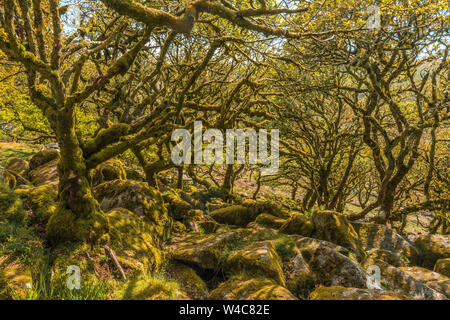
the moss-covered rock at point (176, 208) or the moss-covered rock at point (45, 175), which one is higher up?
the moss-covered rock at point (45, 175)

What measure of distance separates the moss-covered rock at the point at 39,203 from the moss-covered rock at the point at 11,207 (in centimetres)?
31

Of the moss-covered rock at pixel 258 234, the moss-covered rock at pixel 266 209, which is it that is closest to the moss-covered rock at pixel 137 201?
the moss-covered rock at pixel 258 234

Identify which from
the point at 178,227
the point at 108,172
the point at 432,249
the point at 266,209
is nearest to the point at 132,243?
the point at 178,227

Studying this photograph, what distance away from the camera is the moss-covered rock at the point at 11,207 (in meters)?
5.48

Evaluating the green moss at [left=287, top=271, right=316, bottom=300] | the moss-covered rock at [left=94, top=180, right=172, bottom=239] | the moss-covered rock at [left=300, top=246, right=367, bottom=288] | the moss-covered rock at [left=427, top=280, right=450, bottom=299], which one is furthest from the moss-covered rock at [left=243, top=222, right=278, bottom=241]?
the moss-covered rock at [left=427, top=280, right=450, bottom=299]

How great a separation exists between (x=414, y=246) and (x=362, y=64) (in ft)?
27.6

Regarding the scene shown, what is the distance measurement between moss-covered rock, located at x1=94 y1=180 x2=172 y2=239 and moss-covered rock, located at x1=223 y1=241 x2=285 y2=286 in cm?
→ 313

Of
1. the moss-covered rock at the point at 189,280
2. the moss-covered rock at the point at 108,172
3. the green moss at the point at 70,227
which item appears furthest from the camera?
the moss-covered rock at the point at 108,172

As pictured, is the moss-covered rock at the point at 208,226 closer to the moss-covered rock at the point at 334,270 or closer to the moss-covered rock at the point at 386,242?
the moss-covered rock at the point at 334,270

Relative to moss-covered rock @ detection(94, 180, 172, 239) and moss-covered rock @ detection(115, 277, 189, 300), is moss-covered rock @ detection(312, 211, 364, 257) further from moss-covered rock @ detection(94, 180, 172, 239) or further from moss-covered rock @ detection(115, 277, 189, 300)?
moss-covered rock @ detection(115, 277, 189, 300)

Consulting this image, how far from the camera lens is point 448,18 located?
7.43 meters

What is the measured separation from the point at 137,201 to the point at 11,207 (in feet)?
11.3

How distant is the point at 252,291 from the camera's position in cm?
462
